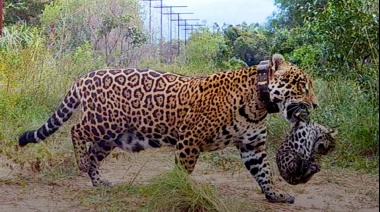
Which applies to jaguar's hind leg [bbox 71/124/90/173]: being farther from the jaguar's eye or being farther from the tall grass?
the jaguar's eye

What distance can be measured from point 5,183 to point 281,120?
1.77 meters

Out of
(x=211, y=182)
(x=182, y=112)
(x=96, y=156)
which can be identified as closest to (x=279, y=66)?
(x=182, y=112)

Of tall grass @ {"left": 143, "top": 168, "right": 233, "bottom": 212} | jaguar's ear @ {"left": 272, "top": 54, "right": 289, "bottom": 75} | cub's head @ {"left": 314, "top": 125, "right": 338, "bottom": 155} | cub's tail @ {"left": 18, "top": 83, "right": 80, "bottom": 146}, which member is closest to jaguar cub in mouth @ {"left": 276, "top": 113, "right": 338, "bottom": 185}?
cub's head @ {"left": 314, "top": 125, "right": 338, "bottom": 155}

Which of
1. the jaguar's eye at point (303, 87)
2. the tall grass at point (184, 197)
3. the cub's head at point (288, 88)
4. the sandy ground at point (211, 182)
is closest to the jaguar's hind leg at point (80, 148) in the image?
the sandy ground at point (211, 182)

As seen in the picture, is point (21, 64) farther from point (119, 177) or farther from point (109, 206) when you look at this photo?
point (109, 206)

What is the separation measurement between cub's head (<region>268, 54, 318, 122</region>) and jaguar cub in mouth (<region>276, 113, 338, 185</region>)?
5 centimetres

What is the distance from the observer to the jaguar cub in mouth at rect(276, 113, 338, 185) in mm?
2805

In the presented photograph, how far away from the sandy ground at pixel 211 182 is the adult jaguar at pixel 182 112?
0.44 ft

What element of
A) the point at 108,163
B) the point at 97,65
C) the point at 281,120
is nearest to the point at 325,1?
the point at 281,120

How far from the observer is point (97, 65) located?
617 cm

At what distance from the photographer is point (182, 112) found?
10.2 feet

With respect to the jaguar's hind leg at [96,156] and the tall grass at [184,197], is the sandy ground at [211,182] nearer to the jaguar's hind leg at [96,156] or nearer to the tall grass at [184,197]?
the jaguar's hind leg at [96,156]

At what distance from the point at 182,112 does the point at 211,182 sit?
53 centimetres

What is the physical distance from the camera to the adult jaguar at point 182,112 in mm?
2928
